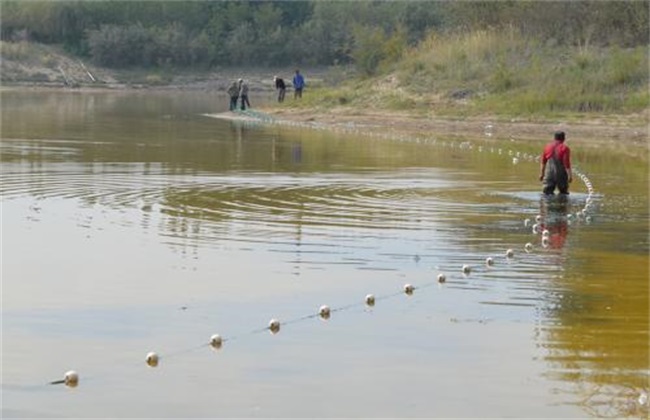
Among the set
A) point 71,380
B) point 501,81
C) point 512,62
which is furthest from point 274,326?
point 512,62

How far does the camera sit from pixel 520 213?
2184cm

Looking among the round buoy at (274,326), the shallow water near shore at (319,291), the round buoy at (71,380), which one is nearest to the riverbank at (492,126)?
the shallow water near shore at (319,291)

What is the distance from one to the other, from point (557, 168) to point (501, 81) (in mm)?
22936

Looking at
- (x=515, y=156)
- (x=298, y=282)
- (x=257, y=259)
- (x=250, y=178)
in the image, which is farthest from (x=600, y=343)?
(x=515, y=156)

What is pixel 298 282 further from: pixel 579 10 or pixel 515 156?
pixel 579 10

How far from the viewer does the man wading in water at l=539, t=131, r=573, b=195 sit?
23531mm

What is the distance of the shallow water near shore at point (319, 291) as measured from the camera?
1096cm

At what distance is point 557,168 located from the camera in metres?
23.6

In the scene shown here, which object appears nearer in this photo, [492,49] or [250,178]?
[250,178]

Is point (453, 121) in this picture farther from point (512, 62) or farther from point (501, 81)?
point (512, 62)

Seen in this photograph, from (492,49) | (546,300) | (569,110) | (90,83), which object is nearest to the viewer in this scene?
(546,300)

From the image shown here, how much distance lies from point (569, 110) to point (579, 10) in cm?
787

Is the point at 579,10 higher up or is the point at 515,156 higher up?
the point at 579,10

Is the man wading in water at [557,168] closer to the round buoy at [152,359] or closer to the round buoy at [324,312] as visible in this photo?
the round buoy at [324,312]
